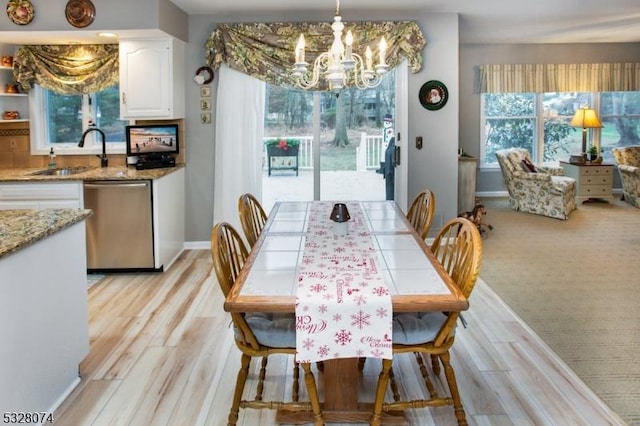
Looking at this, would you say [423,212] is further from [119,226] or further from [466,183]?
[466,183]

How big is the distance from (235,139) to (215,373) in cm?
310

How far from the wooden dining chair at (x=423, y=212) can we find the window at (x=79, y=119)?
3.17 metres

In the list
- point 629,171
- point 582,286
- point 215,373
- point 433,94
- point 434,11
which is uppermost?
point 434,11

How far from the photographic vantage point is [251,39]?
18.5 feet

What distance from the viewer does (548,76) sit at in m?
8.73

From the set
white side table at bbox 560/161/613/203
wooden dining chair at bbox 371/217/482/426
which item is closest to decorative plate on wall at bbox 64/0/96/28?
wooden dining chair at bbox 371/217/482/426

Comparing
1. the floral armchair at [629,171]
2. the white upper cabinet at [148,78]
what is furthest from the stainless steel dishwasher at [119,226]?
the floral armchair at [629,171]

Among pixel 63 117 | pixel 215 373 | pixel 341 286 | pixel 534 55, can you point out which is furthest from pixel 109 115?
pixel 534 55

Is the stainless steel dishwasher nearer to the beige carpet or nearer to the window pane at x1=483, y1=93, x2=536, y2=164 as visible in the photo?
the beige carpet

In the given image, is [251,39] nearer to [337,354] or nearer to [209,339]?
[209,339]

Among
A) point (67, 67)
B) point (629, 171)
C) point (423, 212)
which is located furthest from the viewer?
point (629, 171)

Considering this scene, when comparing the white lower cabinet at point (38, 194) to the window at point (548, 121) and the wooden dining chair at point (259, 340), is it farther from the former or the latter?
the window at point (548, 121)

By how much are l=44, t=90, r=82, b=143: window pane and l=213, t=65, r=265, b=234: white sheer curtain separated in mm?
1409

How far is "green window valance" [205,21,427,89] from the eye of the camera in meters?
5.62
